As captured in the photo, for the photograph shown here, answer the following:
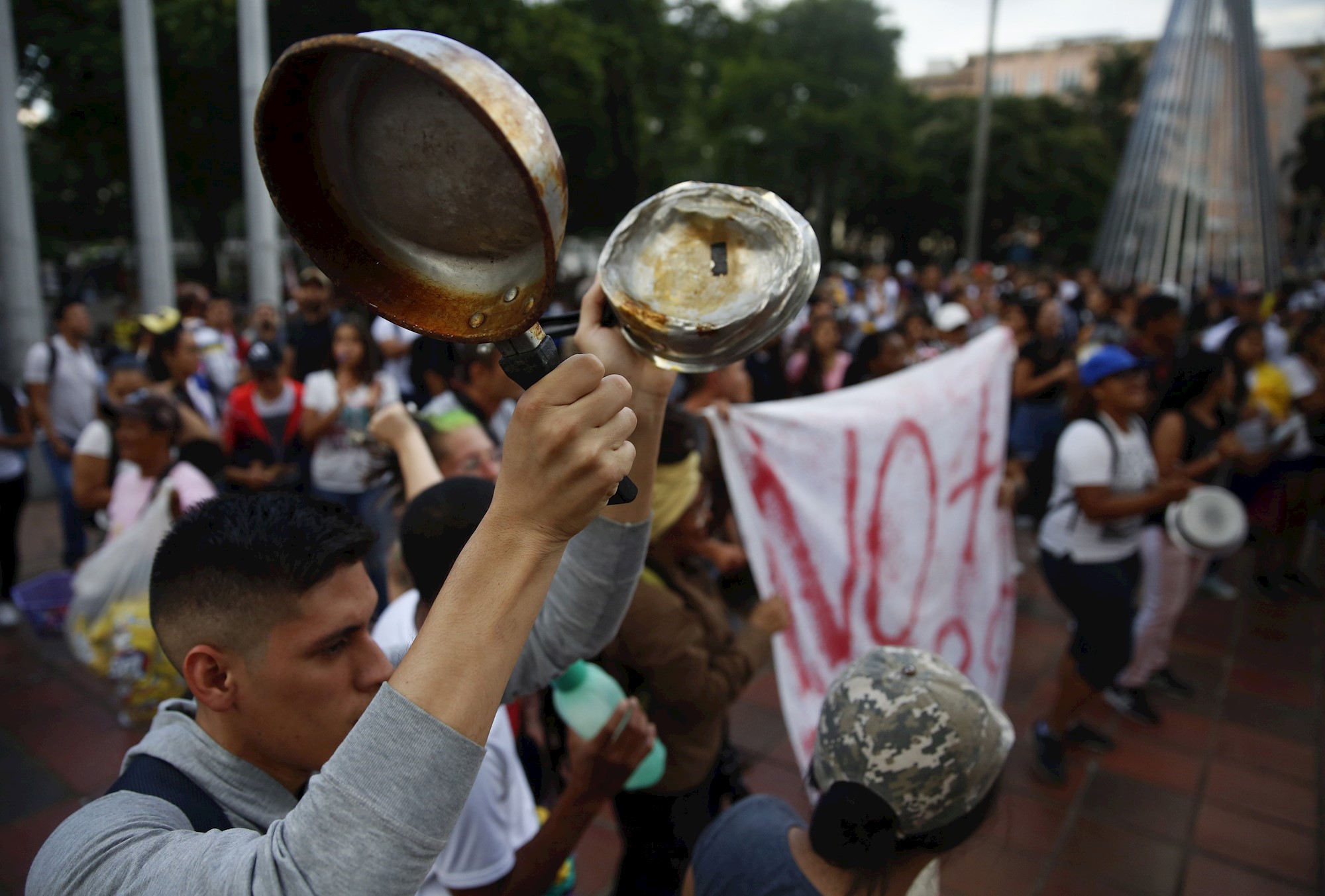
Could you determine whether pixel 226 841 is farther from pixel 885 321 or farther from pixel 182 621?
pixel 885 321

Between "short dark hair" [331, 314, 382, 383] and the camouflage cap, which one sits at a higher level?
the camouflage cap

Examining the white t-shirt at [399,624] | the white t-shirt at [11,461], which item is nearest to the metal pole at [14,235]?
the white t-shirt at [11,461]

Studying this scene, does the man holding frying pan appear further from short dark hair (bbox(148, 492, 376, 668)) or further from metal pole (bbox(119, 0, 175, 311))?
metal pole (bbox(119, 0, 175, 311))

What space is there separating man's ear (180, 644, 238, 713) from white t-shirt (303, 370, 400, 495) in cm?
369

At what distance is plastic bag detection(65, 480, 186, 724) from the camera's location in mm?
2697

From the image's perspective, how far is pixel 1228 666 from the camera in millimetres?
4996

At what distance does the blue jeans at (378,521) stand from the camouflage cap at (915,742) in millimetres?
1850

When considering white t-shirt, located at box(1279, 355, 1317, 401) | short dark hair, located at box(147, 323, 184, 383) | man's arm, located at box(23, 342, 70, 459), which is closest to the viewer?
man's arm, located at box(23, 342, 70, 459)

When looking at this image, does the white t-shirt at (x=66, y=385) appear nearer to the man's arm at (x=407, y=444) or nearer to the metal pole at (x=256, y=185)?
the metal pole at (x=256, y=185)

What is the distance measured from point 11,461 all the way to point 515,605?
5.36 meters

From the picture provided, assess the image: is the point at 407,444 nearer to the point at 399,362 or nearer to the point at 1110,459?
the point at 1110,459

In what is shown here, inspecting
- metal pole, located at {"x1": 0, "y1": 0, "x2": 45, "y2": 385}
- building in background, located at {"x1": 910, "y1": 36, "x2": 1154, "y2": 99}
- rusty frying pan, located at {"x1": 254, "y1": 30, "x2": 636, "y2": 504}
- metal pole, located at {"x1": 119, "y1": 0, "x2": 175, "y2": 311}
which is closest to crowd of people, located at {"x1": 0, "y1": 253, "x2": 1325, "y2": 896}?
rusty frying pan, located at {"x1": 254, "y1": 30, "x2": 636, "y2": 504}

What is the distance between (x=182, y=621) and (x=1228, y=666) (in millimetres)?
5567

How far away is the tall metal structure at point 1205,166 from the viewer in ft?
65.9
